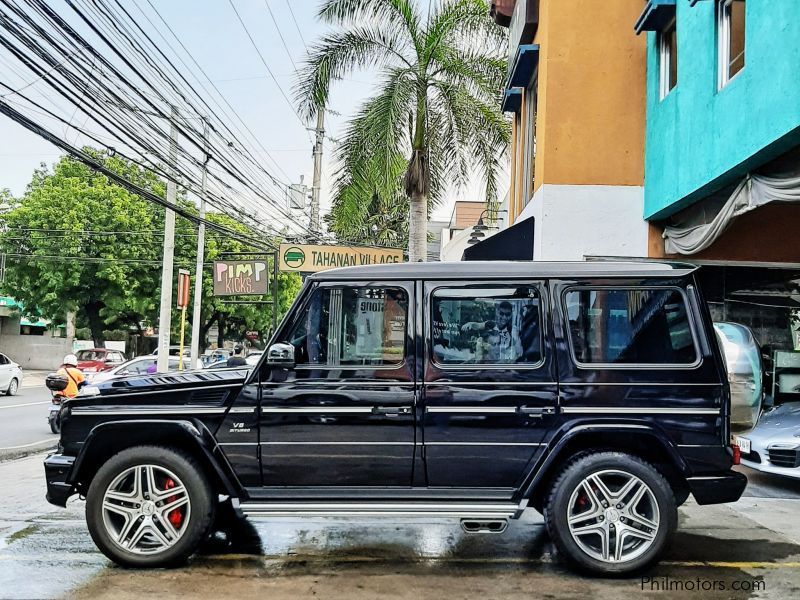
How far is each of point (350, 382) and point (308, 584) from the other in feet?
4.32

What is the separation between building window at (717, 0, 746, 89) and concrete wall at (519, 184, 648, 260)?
2.62 m

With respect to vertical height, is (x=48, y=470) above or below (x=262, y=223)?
below

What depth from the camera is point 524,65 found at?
12.2 metres

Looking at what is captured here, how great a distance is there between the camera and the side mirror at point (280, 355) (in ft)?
16.1

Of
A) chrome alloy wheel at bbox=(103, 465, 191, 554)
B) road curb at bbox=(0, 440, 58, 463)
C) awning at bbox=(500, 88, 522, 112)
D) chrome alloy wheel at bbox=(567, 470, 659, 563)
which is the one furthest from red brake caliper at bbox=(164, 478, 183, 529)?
awning at bbox=(500, 88, 522, 112)

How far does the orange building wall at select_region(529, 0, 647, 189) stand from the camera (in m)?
10.7

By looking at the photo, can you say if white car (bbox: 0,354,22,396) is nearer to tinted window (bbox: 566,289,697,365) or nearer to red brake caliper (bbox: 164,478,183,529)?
red brake caliper (bbox: 164,478,183,529)

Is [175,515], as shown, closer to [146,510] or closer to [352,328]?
[146,510]

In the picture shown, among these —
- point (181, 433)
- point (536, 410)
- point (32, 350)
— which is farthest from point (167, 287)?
point (32, 350)

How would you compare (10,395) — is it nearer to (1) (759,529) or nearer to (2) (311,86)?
(2) (311,86)

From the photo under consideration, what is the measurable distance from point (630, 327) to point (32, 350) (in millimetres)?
42741

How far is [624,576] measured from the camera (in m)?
4.83

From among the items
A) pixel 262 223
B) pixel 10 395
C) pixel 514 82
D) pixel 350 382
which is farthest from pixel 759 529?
pixel 10 395

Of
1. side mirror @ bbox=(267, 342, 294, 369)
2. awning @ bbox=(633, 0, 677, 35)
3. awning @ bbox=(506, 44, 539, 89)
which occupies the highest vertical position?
awning @ bbox=(506, 44, 539, 89)
